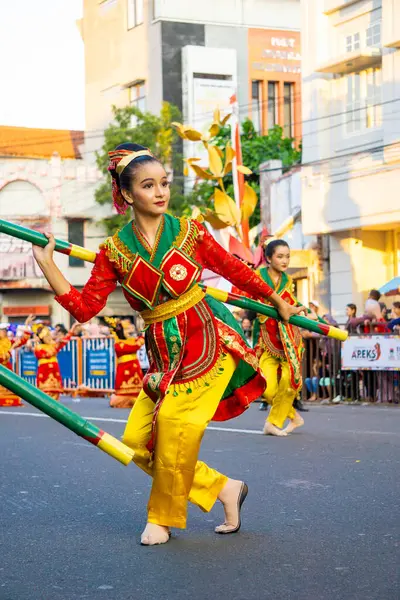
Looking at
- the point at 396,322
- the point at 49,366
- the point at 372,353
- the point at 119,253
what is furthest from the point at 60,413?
the point at 49,366

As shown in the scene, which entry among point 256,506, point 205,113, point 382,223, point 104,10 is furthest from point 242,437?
point 104,10

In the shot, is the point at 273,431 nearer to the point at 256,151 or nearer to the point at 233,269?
the point at 233,269

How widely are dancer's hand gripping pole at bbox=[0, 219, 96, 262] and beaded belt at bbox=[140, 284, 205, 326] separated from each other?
0.39 metres

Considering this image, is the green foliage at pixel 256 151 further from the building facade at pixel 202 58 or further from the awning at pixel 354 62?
the awning at pixel 354 62

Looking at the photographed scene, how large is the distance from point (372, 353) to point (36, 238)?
12614 millimetres

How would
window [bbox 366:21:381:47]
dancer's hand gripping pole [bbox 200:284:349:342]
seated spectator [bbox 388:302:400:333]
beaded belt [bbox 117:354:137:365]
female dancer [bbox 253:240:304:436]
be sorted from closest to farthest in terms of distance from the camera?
dancer's hand gripping pole [bbox 200:284:349:342], female dancer [bbox 253:240:304:436], seated spectator [bbox 388:302:400:333], beaded belt [bbox 117:354:137:365], window [bbox 366:21:381:47]

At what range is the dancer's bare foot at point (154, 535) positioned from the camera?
5.63m

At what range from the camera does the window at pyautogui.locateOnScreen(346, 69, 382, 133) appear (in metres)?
26.7

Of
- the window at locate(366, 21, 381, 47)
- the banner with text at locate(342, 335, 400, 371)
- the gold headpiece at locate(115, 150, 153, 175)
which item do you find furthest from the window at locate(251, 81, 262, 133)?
the gold headpiece at locate(115, 150, 153, 175)

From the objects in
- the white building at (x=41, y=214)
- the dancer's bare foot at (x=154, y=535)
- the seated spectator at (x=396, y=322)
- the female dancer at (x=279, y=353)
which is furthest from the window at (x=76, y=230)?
the dancer's bare foot at (x=154, y=535)

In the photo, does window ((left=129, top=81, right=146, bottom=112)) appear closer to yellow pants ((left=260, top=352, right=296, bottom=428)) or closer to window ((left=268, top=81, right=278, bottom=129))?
window ((left=268, top=81, right=278, bottom=129))

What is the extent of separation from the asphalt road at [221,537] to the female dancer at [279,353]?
0.97 metres

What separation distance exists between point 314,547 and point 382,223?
21126 millimetres

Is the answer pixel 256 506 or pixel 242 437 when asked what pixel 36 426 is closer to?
pixel 242 437
